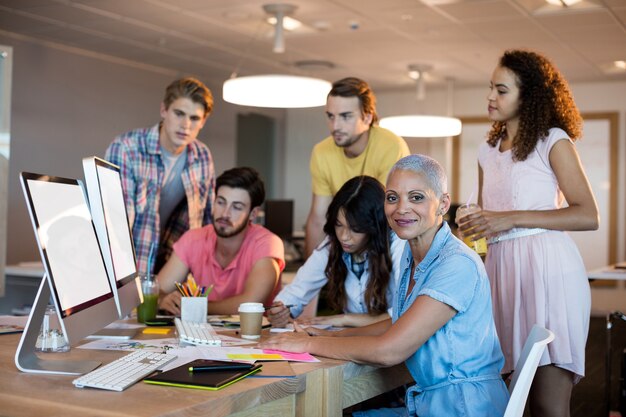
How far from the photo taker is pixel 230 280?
3031mm

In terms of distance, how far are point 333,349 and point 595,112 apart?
8157mm

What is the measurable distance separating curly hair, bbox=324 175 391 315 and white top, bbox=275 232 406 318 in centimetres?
2

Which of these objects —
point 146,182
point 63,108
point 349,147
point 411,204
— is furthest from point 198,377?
point 63,108

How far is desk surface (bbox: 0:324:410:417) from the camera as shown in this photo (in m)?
1.39

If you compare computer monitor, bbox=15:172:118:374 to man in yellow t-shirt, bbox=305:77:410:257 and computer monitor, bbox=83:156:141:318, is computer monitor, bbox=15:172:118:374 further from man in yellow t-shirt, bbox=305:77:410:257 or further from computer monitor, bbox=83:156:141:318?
man in yellow t-shirt, bbox=305:77:410:257

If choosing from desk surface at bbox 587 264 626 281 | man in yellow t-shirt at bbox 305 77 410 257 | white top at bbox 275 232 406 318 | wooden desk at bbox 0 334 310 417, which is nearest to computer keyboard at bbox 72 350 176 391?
wooden desk at bbox 0 334 310 417

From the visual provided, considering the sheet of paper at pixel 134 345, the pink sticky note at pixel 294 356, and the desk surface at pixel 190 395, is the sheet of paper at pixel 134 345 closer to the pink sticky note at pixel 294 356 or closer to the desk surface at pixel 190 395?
the desk surface at pixel 190 395

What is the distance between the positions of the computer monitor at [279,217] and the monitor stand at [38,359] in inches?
222

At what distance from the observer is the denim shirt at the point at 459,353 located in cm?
187

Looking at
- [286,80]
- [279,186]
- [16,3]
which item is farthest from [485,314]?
[279,186]

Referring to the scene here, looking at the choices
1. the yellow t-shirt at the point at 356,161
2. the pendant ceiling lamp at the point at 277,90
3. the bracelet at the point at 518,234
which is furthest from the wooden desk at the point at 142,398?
the pendant ceiling lamp at the point at 277,90

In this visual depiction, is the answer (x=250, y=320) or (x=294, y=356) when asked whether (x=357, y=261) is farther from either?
(x=294, y=356)

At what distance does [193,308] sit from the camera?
95.4 inches

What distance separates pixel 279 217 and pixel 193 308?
5179 mm
